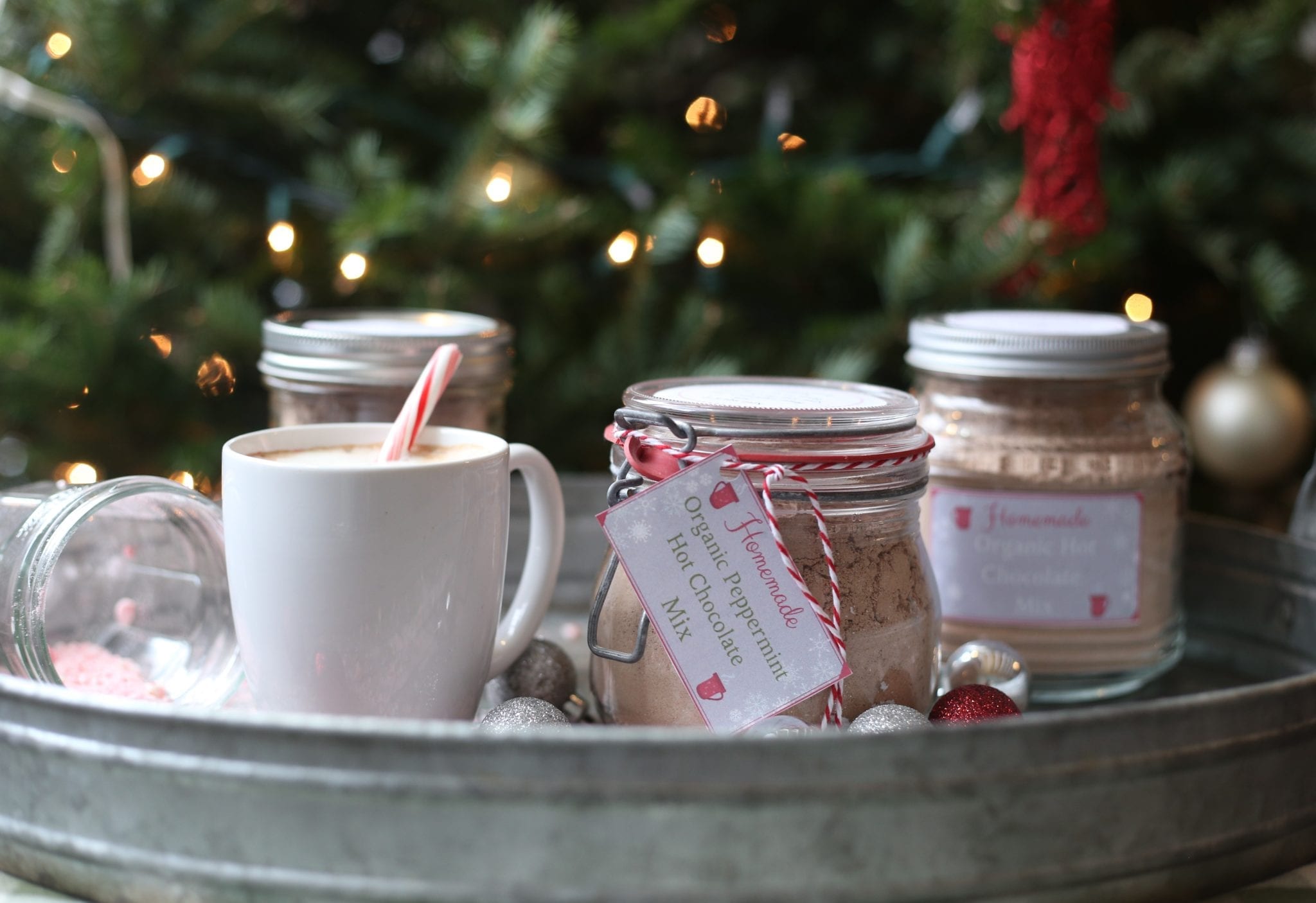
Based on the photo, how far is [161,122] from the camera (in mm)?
1279

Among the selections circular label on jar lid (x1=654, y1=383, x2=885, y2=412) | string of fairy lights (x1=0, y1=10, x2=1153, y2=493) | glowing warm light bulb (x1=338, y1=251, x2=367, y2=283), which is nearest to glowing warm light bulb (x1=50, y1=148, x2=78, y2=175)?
string of fairy lights (x1=0, y1=10, x2=1153, y2=493)

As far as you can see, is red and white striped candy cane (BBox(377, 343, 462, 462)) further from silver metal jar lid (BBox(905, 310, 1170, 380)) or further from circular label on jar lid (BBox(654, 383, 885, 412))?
silver metal jar lid (BBox(905, 310, 1170, 380))

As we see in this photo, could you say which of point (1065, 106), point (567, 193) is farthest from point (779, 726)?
point (567, 193)

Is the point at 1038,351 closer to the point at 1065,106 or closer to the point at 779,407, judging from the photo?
the point at 779,407

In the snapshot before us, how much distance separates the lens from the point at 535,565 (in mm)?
738

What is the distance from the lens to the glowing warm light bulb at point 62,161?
1.23 metres

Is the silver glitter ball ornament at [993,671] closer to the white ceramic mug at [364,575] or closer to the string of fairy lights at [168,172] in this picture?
the white ceramic mug at [364,575]

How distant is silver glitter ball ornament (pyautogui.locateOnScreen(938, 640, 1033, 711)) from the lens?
73 cm

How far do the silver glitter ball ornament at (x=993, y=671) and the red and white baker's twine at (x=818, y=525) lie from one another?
133 millimetres

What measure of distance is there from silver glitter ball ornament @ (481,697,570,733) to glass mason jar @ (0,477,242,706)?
0.21 metres

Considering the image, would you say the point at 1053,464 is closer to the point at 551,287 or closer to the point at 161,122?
the point at 551,287

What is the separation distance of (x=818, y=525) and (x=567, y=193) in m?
0.87

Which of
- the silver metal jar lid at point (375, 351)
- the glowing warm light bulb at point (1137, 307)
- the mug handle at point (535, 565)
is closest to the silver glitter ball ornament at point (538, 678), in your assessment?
the mug handle at point (535, 565)

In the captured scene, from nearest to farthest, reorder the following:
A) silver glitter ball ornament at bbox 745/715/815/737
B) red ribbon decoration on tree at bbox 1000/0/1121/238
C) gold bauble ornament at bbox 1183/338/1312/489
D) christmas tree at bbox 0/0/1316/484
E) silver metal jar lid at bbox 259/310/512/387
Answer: silver glitter ball ornament at bbox 745/715/815/737 < silver metal jar lid at bbox 259/310/512/387 < red ribbon decoration on tree at bbox 1000/0/1121/238 < christmas tree at bbox 0/0/1316/484 < gold bauble ornament at bbox 1183/338/1312/489
